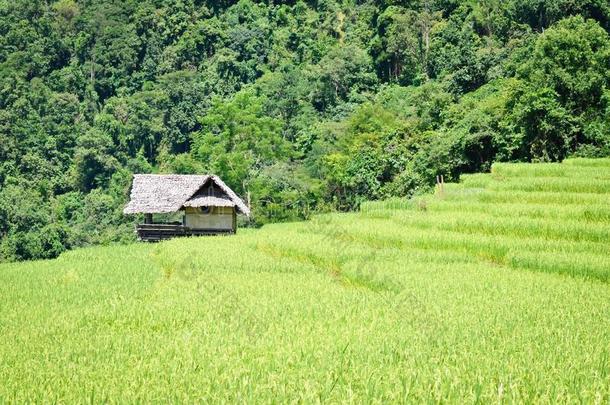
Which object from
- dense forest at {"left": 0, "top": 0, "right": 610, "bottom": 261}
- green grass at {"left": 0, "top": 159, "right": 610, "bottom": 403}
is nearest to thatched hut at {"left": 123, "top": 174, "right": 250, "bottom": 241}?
dense forest at {"left": 0, "top": 0, "right": 610, "bottom": 261}

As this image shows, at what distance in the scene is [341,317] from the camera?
9.31 m

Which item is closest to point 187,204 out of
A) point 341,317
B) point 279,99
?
point 341,317

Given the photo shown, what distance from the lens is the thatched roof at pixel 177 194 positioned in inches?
1122

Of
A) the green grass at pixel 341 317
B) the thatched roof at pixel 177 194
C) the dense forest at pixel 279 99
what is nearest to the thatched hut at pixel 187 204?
the thatched roof at pixel 177 194

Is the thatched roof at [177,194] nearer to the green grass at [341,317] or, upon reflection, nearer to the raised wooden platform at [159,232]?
the raised wooden platform at [159,232]

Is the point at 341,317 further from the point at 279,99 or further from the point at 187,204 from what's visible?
the point at 279,99

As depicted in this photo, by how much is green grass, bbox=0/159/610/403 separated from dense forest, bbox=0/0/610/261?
12.8 meters

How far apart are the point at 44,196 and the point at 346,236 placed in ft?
134

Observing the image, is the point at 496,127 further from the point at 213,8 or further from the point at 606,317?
the point at 213,8

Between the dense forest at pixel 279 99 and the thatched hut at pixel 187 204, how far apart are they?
27.5 feet

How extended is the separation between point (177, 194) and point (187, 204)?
3.47 ft

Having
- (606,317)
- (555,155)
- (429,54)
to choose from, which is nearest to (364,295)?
(606,317)

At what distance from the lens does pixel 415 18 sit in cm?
5791

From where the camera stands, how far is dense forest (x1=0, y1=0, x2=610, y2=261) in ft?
102
